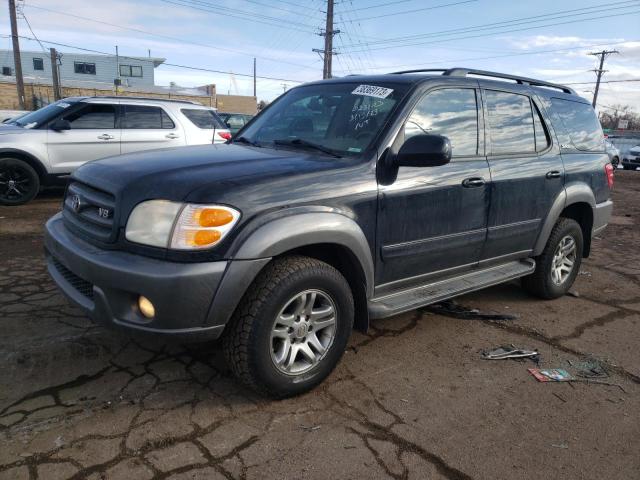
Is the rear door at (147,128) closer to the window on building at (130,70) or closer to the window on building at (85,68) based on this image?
the window on building at (130,70)

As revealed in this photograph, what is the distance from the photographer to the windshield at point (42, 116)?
766 cm

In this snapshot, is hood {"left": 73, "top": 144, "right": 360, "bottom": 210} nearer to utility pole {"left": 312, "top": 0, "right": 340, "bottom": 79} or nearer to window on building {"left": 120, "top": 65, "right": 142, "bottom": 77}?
utility pole {"left": 312, "top": 0, "right": 340, "bottom": 79}

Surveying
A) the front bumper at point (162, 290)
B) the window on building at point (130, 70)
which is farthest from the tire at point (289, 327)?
the window on building at point (130, 70)

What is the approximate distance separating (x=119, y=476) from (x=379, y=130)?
91.1 inches

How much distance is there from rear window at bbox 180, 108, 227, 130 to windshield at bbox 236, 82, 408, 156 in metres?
5.19

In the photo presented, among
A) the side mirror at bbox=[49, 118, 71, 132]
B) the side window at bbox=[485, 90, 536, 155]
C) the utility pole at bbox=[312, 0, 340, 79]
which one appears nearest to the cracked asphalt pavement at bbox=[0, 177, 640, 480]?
the side window at bbox=[485, 90, 536, 155]

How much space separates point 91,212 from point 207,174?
743mm

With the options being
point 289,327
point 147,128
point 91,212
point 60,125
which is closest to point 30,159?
point 60,125

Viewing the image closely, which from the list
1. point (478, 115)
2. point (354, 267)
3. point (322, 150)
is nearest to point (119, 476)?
point (354, 267)

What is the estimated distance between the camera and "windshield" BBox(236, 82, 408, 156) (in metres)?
3.21

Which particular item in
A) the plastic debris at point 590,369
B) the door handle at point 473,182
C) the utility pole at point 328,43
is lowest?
the plastic debris at point 590,369

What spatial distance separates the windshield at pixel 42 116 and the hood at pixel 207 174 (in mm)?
5450

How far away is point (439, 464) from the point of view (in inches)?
92.7

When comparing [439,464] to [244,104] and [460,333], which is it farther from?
[244,104]
